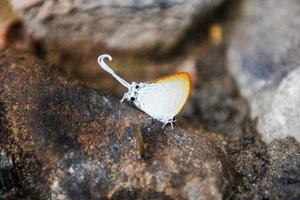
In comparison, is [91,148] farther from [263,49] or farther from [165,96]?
[263,49]

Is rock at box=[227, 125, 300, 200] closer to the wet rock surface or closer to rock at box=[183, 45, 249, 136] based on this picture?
the wet rock surface

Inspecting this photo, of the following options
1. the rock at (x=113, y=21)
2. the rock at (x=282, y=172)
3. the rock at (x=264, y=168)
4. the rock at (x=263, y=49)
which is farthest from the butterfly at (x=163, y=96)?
the rock at (x=113, y=21)

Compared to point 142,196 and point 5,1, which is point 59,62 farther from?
point 142,196

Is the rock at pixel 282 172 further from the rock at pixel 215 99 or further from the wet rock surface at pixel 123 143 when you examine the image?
the rock at pixel 215 99

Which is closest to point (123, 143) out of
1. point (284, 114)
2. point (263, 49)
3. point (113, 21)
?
point (284, 114)

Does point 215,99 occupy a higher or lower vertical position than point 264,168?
higher

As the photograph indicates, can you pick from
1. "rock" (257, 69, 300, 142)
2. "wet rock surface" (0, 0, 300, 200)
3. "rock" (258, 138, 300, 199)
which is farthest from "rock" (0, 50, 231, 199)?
"rock" (257, 69, 300, 142)

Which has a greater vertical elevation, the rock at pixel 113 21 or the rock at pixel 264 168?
the rock at pixel 113 21
